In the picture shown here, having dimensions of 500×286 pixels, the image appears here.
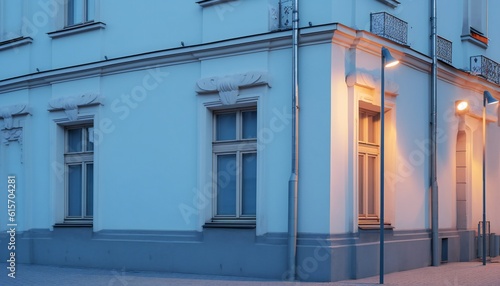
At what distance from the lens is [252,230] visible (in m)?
14.1

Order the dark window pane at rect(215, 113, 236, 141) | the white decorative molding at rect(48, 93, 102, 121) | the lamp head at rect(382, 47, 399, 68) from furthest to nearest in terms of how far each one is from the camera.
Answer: the white decorative molding at rect(48, 93, 102, 121)
the dark window pane at rect(215, 113, 236, 141)
the lamp head at rect(382, 47, 399, 68)

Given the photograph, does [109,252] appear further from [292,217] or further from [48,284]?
[292,217]

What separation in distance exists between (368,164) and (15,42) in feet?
32.2

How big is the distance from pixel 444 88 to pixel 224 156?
19.6 feet

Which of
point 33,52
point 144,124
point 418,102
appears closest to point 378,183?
point 418,102

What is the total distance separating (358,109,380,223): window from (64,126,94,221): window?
6.38 m

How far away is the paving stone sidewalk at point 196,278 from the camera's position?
13438mm

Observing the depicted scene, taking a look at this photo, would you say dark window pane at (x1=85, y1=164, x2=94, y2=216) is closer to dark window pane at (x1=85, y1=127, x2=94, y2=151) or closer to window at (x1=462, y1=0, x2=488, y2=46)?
dark window pane at (x1=85, y1=127, x2=94, y2=151)

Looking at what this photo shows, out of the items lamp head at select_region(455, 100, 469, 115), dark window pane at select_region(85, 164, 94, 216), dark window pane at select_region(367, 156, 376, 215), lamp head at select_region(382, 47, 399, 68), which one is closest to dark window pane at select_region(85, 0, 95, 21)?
dark window pane at select_region(85, 164, 94, 216)

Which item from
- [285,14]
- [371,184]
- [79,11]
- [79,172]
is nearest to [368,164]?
[371,184]

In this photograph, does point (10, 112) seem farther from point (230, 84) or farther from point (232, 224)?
point (232, 224)

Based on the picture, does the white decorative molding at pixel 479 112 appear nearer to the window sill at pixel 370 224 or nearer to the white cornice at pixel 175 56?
the window sill at pixel 370 224

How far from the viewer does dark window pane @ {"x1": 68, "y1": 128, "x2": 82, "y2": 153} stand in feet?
58.9

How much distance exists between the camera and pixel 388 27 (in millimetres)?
14922
